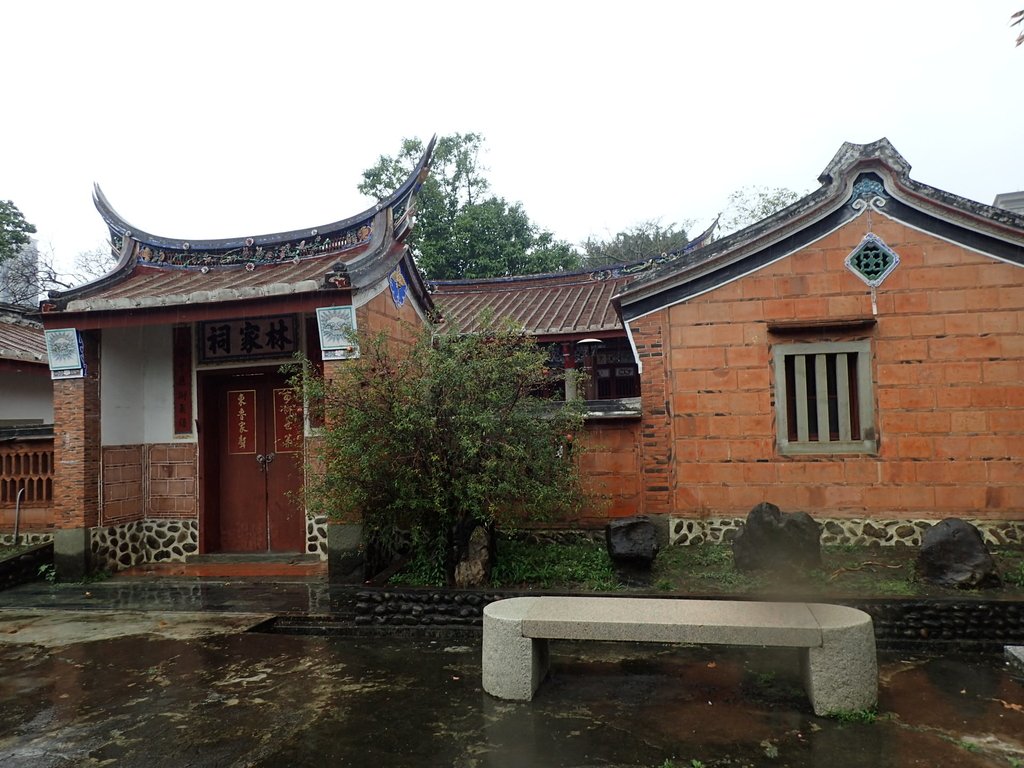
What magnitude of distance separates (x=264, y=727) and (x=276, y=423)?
525 cm

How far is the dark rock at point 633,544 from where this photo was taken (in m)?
6.51

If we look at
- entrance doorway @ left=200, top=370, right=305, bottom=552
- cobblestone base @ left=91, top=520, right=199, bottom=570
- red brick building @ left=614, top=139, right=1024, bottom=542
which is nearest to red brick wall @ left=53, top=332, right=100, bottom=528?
cobblestone base @ left=91, top=520, right=199, bottom=570

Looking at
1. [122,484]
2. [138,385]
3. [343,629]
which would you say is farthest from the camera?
[138,385]

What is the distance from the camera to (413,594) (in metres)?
6.09

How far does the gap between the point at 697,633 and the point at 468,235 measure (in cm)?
1931

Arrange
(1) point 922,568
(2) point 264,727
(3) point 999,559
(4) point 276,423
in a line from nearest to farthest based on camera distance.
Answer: (2) point 264,727
(1) point 922,568
(3) point 999,559
(4) point 276,423

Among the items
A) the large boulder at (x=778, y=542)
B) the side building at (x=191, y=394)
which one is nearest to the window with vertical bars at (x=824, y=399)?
the large boulder at (x=778, y=542)

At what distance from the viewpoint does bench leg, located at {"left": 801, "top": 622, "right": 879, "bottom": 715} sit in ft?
13.1

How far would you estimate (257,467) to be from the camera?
8914mm

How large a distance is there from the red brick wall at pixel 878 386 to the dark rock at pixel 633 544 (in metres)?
1.05

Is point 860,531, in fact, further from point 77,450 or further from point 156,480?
point 77,450

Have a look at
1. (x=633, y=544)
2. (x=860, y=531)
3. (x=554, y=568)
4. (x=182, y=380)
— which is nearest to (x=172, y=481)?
(x=182, y=380)

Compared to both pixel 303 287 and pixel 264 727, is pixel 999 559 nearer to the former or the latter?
pixel 264 727

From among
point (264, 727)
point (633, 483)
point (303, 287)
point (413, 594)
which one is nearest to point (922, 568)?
point (633, 483)
